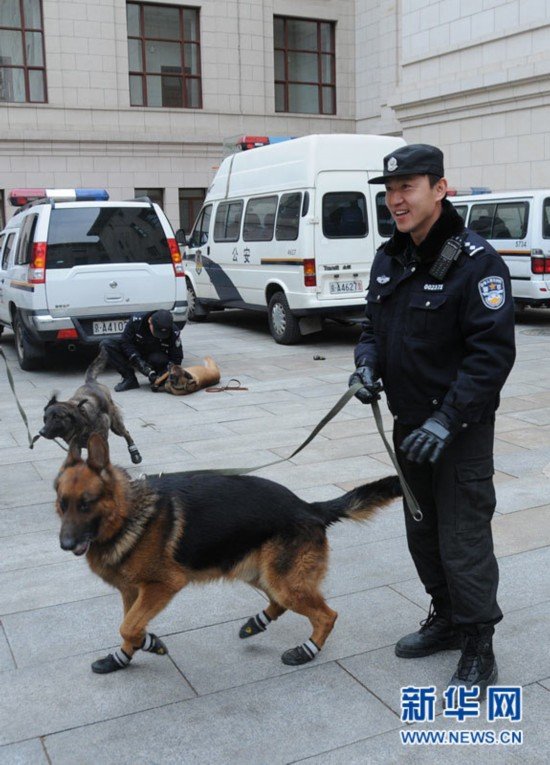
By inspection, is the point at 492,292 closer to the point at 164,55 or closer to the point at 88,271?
the point at 88,271

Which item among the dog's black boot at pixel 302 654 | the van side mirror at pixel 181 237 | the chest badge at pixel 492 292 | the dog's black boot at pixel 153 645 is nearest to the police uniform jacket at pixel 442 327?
the chest badge at pixel 492 292

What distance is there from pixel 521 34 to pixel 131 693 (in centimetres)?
2027

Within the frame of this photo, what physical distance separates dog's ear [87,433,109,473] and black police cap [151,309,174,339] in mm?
6636

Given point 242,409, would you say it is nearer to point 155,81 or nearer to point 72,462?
point 72,462

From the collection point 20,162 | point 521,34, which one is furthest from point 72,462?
point 20,162

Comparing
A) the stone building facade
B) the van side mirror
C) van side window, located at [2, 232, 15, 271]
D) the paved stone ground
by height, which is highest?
the stone building facade

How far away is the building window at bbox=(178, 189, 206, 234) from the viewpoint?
26.9 meters

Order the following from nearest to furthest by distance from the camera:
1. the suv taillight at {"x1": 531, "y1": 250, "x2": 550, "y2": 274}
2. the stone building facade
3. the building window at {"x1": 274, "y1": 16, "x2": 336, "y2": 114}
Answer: the suv taillight at {"x1": 531, "y1": 250, "x2": 550, "y2": 274}, the stone building facade, the building window at {"x1": 274, "y1": 16, "x2": 336, "y2": 114}

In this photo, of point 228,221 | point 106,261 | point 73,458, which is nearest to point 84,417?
point 73,458

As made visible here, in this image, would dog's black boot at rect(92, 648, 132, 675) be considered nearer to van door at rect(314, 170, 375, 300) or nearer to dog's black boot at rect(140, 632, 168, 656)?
dog's black boot at rect(140, 632, 168, 656)

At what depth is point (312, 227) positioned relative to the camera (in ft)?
40.5

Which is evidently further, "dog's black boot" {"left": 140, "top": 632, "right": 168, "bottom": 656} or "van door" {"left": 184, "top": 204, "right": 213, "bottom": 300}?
"van door" {"left": 184, "top": 204, "right": 213, "bottom": 300}

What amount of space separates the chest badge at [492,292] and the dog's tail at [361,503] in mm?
901

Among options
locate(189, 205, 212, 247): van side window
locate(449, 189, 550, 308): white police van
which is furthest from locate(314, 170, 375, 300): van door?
locate(189, 205, 212, 247): van side window
